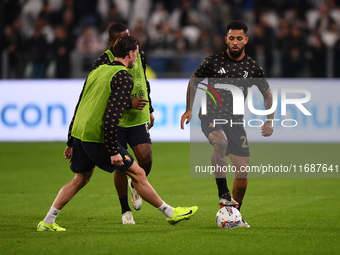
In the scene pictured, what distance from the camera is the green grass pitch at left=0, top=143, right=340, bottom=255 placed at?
5.38 m

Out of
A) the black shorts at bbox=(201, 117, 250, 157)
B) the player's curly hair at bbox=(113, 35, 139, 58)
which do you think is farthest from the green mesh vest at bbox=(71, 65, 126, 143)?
the black shorts at bbox=(201, 117, 250, 157)

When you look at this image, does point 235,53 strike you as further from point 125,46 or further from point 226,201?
point 226,201

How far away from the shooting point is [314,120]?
14242 mm

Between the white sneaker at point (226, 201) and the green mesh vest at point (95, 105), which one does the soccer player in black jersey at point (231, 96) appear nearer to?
the white sneaker at point (226, 201)

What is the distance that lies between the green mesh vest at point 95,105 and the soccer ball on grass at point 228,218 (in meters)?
1.54

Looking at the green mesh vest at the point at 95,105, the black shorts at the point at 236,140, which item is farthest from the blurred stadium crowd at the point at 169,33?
the green mesh vest at the point at 95,105

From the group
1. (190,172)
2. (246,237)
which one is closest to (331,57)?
(190,172)

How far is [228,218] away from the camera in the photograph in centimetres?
624

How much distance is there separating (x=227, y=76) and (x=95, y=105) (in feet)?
5.52

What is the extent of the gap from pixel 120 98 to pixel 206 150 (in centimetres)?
796

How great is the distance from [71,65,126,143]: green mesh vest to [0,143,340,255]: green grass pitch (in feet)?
3.39

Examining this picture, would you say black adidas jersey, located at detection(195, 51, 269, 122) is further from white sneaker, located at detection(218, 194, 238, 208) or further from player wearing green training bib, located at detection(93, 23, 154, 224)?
white sneaker, located at detection(218, 194, 238, 208)

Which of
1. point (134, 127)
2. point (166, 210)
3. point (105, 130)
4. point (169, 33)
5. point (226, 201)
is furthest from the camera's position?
point (169, 33)

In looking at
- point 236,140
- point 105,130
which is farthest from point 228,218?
point 105,130
